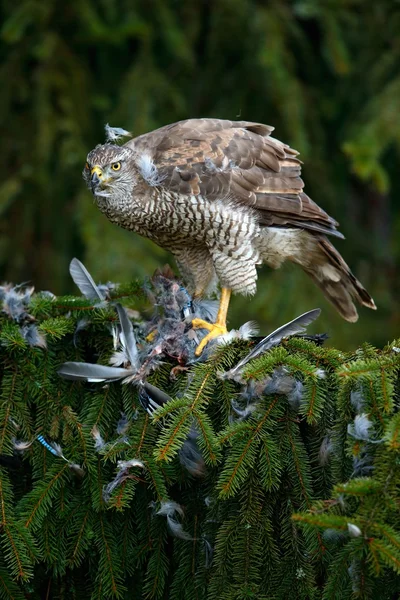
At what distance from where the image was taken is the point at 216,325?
3.21m

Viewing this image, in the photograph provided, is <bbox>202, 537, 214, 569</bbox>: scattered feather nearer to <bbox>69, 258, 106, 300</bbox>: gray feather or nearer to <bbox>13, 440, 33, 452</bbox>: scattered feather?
<bbox>13, 440, 33, 452</bbox>: scattered feather

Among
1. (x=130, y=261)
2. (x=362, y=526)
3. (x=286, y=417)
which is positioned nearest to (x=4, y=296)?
(x=286, y=417)

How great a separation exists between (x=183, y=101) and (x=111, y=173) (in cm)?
283

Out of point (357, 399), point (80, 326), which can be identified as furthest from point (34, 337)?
point (357, 399)

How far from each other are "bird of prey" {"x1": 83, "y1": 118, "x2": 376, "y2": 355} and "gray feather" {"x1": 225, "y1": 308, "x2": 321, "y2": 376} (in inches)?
20.8

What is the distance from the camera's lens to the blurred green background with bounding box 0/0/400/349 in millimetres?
5684

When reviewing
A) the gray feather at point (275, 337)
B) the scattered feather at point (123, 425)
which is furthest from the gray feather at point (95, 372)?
the gray feather at point (275, 337)

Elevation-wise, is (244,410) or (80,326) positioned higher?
(244,410)

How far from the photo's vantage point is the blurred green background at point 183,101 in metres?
5.68

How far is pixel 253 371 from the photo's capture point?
7.75 ft

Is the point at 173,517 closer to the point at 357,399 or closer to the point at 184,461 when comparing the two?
the point at 184,461

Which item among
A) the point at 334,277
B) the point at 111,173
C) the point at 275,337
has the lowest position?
the point at 334,277

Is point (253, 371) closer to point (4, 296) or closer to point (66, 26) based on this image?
point (4, 296)

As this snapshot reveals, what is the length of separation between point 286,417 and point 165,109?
162 inches
